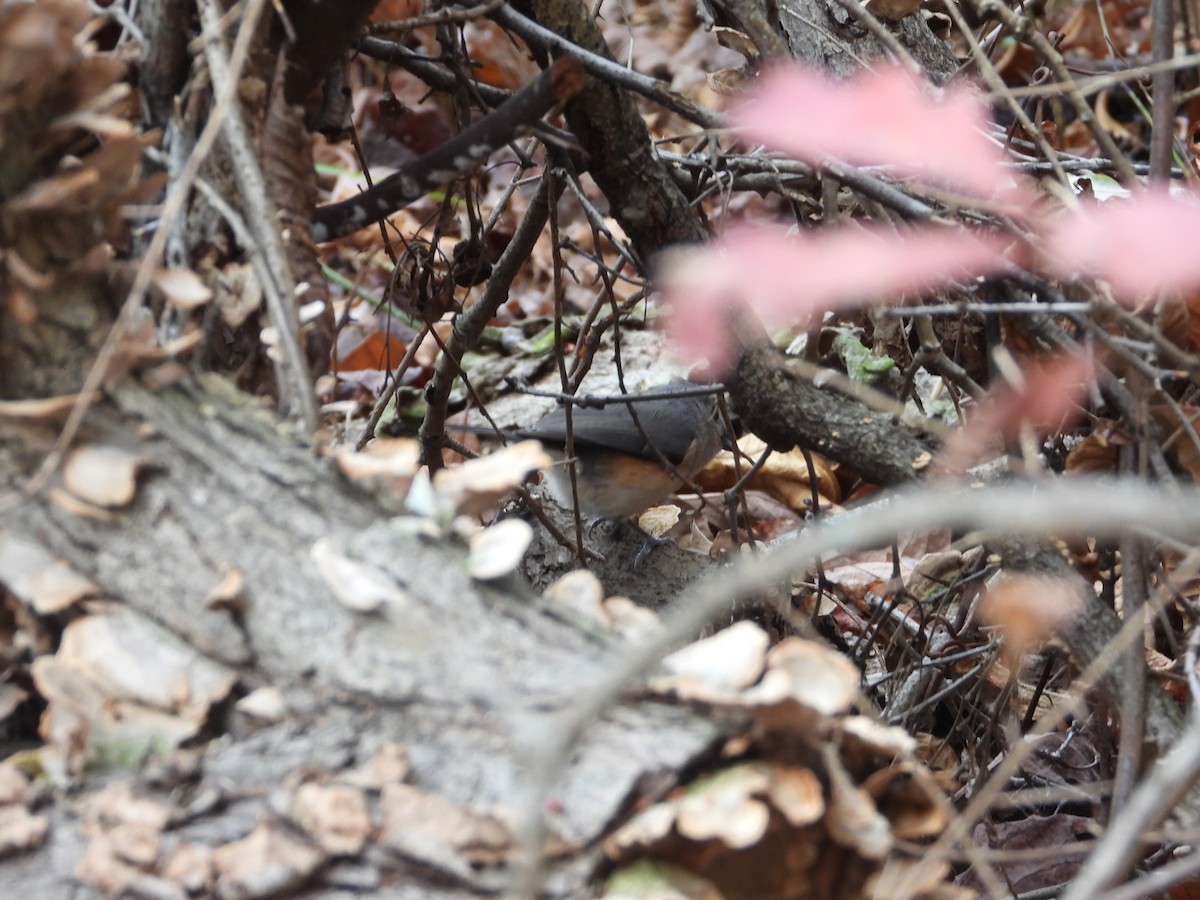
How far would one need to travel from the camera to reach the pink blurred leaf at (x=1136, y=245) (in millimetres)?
1062

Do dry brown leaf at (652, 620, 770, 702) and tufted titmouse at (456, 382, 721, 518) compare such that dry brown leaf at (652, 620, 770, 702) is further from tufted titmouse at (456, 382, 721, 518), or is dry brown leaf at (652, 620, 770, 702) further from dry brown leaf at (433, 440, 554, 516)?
tufted titmouse at (456, 382, 721, 518)

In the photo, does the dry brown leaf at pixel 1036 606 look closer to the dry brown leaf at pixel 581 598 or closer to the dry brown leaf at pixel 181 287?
the dry brown leaf at pixel 581 598

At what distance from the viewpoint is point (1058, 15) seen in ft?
15.3

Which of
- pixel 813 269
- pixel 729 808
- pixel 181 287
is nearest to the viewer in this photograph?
pixel 729 808

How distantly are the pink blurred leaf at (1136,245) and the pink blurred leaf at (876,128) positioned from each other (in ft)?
0.42

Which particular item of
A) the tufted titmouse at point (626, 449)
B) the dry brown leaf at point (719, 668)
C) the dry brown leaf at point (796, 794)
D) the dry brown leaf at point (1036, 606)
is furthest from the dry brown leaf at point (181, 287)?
the tufted titmouse at point (626, 449)

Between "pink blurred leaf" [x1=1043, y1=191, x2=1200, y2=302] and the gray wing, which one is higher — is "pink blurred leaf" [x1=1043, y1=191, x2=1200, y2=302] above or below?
above

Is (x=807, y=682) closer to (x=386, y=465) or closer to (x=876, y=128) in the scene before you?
(x=386, y=465)

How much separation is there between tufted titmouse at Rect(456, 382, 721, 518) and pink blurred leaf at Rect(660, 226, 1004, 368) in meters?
1.54

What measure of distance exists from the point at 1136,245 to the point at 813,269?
1.05ft

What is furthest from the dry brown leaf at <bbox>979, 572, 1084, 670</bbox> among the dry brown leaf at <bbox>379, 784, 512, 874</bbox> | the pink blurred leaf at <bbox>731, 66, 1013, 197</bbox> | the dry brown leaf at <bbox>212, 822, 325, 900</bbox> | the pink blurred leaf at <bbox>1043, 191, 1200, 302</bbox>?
the dry brown leaf at <bbox>212, 822, 325, 900</bbox>

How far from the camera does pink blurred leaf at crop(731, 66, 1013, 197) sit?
1210 millimetres

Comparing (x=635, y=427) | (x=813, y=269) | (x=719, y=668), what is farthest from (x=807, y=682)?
(x=635, y=427)

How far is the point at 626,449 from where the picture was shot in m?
3.11
